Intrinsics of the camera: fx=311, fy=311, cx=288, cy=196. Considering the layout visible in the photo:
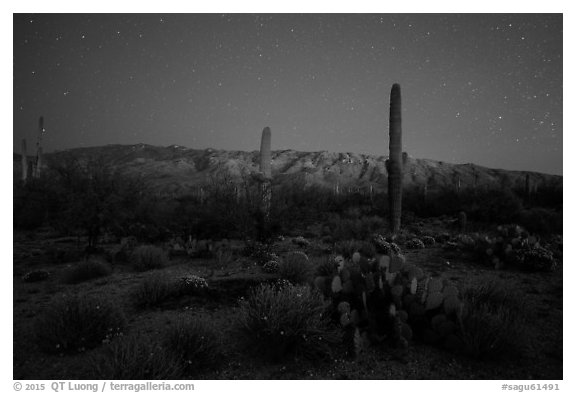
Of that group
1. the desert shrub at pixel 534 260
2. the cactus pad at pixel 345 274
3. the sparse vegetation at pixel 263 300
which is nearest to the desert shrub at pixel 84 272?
the sparse vegetation at pixel 263 300

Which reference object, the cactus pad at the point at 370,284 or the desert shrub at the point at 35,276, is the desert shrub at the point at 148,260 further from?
the cactus pad at the point at 370,284

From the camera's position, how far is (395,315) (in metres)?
3.66

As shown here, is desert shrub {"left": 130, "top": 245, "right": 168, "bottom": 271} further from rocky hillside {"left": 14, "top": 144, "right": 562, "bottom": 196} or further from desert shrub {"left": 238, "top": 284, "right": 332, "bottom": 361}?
rocky hillside {"left": 14, "top": 144, "right": 562, "bottom": 196}

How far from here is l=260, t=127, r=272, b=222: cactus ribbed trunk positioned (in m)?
11.0

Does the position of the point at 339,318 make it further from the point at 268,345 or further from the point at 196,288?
the point at 196,288

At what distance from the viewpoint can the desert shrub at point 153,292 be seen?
16.4ft

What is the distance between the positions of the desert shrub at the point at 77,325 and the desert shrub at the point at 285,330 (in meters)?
1.61

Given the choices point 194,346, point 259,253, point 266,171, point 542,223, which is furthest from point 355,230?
point 194,346

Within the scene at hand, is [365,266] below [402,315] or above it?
above

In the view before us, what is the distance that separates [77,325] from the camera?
3691 millimetres

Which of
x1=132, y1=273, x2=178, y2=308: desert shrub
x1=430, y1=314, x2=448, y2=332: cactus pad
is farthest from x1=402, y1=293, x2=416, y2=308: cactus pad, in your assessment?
x1=132, y1=273, x2=178, y2=308: desert shrub

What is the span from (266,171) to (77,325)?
1093cm

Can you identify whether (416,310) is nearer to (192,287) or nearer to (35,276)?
(192,287)
